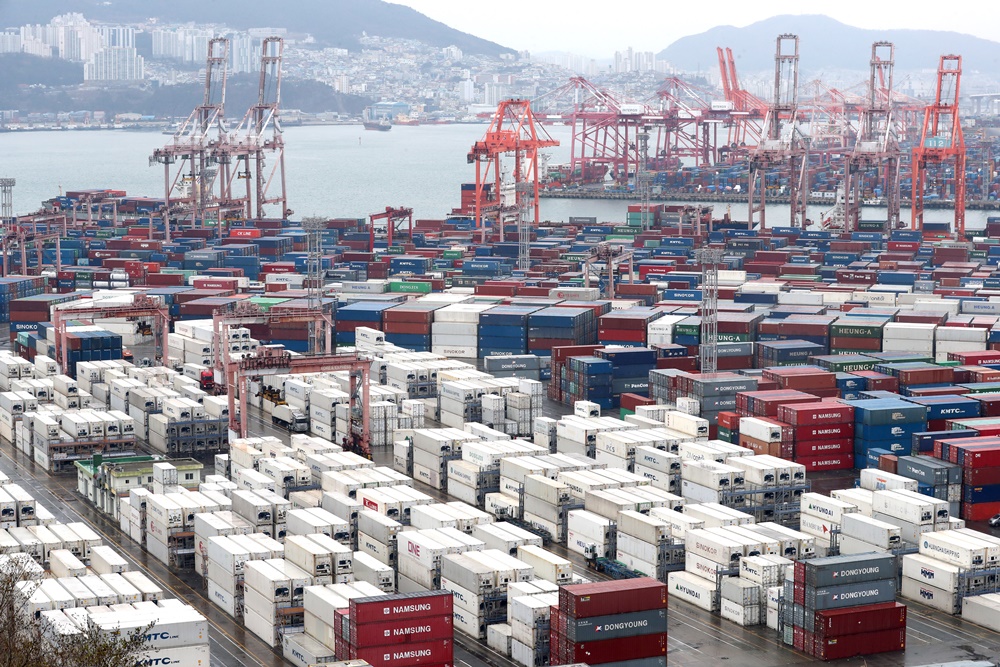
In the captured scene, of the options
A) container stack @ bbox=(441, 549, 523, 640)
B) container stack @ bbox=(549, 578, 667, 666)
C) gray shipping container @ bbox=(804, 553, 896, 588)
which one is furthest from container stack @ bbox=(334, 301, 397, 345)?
container stack @ bbox=(549, 578, 667, 666)

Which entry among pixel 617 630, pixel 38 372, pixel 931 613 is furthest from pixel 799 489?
pixel 38 372

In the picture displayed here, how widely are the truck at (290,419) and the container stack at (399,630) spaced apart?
78.6 feet

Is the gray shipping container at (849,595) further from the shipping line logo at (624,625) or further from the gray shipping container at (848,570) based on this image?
the shipping line logo at (624,625)

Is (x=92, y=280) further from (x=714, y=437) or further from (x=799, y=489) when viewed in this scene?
(x=799, y=489)

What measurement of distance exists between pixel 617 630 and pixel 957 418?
2167cm

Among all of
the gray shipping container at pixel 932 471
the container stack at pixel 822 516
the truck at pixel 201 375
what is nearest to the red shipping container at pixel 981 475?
the gray shipping container at pixel 932 471

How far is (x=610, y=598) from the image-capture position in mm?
30453

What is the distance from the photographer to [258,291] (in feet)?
264

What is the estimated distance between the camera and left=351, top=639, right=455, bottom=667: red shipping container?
29.5 metres

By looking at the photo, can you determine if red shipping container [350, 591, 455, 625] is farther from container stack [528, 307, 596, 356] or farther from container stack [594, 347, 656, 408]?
container stack [528, 307, 596, 356]

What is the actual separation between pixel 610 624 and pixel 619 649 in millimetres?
553

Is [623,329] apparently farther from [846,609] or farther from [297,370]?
[846,609]

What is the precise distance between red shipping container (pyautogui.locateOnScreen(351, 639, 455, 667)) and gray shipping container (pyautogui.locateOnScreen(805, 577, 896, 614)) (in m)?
7.76

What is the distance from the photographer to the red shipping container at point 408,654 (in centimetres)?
2950
